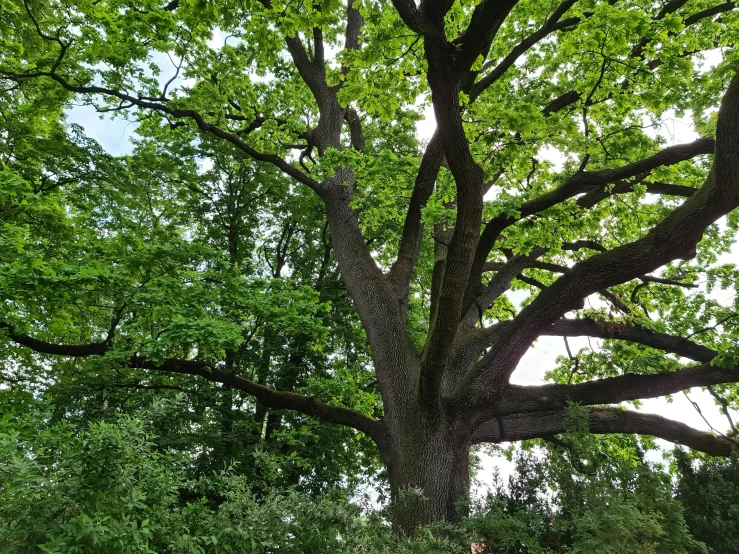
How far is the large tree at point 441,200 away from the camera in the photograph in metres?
5.27

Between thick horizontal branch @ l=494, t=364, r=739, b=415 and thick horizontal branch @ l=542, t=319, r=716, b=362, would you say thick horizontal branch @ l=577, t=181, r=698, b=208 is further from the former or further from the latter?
thick horizontal branch @ l=494, t=364, r=739, b=415

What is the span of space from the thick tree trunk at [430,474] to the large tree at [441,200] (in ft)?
0.11

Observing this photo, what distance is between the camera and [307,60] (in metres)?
8.61

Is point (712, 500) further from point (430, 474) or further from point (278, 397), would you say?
point (278, 397)

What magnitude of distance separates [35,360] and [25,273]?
9238mm

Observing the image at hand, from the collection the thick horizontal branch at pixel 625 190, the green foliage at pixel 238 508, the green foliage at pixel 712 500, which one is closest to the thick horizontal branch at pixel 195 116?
the thick horizontal branch at pixel 625 190

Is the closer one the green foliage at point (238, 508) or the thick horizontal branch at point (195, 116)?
the green foliage at point (238, 508)

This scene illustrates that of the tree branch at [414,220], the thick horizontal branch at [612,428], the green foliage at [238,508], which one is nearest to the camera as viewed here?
the green foliage at [238,508]

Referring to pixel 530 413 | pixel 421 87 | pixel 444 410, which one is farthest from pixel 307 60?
pixel 530 413

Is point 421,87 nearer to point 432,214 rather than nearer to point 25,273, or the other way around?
point 432,214

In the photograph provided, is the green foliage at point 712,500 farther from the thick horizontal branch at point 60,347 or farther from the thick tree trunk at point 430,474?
the thick horizontal branch at point 60,347

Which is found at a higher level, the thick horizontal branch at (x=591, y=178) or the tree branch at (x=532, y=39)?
the tree branch at (x=532, y=39)

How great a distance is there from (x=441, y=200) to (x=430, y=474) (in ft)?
13.7

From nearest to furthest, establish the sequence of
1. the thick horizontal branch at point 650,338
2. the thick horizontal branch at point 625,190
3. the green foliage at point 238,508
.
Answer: the green foliage at point 238,508 < the thick horizontal branch at point 650,338 < the thick horizontal branch at point 625,190
